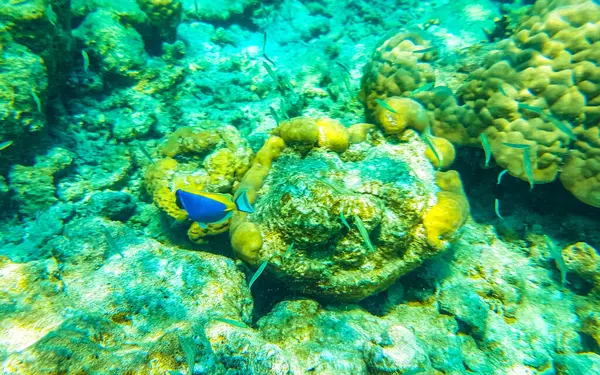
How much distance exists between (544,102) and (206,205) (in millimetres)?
5135

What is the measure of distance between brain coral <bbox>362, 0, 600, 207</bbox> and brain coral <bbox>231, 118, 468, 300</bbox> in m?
1.26

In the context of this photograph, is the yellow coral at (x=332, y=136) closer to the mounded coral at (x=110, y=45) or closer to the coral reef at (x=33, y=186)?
the coral reef at (x=33, y=186)

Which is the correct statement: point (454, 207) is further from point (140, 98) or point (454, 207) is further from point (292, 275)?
point (140, 98)

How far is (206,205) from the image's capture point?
7.50 feet

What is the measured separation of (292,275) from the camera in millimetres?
3471

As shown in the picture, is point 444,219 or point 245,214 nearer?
point 444,219

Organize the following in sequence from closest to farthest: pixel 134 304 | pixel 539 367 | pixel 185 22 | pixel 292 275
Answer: pixel 134 304, pixel 292 275, pixel 539 367, pixel 185 22

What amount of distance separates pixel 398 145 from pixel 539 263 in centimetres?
293

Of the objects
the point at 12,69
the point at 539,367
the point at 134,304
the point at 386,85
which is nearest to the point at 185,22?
the point at 12,69

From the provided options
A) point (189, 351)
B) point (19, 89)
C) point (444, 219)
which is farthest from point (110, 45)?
point (444, 219)

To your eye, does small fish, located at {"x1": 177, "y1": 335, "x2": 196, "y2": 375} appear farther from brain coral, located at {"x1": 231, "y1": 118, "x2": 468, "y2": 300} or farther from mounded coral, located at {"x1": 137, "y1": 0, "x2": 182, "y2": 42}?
mounded coral, located at {"x1": 137, "y1": 0, "x2": 182, "y2": 42}

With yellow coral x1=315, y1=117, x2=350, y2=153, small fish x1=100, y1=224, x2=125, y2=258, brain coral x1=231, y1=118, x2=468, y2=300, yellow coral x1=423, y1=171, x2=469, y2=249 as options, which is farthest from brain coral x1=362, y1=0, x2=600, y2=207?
small fish x1=100, y1=224, x2=125, y2=258

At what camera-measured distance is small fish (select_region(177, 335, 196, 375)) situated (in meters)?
2.17

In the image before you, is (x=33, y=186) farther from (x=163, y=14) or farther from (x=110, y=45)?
(x=163, y=14)
